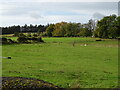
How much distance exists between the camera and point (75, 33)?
96375 millimetres

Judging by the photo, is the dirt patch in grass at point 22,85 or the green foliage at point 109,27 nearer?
the dirt patch in grass at point 22,85

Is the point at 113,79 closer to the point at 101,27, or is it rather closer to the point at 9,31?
the point at 101,27

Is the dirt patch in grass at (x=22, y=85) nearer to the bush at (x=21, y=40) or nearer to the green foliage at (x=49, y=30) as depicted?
the bush at (x=21, y=40)

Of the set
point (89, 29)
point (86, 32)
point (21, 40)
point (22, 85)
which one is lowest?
point (22, 85)

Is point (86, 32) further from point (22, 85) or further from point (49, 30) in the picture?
point (22, 85)

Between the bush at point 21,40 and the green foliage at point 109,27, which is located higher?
the green foliage at point 109,27

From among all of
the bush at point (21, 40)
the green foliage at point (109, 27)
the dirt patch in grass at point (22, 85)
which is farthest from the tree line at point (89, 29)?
the dirt patch in grass at point (22, 85)

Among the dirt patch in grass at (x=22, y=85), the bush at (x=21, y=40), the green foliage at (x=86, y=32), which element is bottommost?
the dirt patch in grass at (x=22, y=85)

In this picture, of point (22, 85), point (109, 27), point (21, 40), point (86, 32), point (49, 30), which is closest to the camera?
point (22, 85)

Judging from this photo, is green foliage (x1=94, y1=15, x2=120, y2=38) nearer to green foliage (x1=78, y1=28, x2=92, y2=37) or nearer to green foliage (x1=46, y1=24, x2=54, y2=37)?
green foliage (x1=78, y1=28, x2=92, y2=37)

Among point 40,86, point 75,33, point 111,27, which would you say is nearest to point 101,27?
point 111,27

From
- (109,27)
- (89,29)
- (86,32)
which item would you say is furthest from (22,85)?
(89,29)

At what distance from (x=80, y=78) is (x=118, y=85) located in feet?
7.93

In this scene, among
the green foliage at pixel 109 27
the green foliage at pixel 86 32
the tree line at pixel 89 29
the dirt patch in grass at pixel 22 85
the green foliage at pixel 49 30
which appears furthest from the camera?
the green foliage at pixel 49 30
